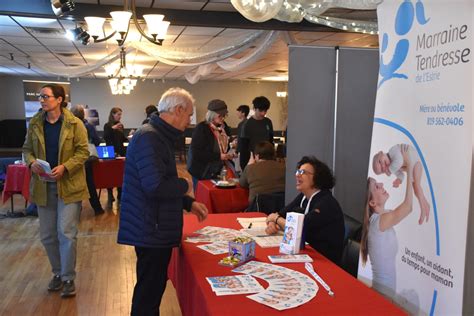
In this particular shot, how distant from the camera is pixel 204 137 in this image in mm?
4465

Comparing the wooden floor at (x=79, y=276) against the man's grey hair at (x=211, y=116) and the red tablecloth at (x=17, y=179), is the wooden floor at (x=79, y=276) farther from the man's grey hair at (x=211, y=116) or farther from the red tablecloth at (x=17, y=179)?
the man's grey hair at (x=211, y=116)


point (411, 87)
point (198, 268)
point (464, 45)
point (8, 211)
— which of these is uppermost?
point (464, 45)

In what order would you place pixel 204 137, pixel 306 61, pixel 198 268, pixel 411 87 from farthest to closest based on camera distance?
pixel 204 137 → pixel 306 61 → pixel 198 268 → pixel 411 87

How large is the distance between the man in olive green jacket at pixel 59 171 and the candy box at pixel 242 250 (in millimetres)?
1644

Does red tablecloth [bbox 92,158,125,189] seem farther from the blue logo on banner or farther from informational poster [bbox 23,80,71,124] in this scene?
the blue logo on banner

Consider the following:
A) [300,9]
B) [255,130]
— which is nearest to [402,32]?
[300,9]

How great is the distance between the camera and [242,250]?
6.44 feet

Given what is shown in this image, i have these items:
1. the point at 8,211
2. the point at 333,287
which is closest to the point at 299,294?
the point at 333,287

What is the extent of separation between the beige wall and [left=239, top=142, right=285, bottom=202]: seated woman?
35.1 feet

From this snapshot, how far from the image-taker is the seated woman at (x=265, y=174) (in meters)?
3.90

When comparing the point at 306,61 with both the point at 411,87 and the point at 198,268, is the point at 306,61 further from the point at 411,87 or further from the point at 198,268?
the point at 198,268

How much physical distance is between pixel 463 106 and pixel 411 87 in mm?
321

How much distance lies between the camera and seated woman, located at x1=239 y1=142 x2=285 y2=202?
390 centimetres

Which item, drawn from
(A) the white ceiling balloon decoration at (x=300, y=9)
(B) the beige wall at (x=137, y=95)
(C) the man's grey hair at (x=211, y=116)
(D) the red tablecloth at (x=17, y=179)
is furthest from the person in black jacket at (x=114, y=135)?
(B) the beige wall at (x=137, y=95)
